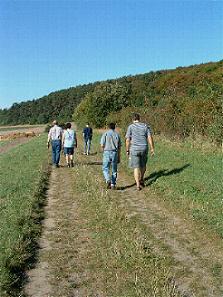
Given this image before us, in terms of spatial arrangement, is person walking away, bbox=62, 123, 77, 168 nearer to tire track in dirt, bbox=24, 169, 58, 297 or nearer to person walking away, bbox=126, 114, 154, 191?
person walking away, bbox=126, 114, 154, 191

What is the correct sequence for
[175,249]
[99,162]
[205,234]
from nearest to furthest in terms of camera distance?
[175,249]
[205,234]
[99,162]

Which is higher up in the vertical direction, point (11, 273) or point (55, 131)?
point (55, 131)

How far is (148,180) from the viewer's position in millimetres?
12859

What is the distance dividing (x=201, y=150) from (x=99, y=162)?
4.68 m

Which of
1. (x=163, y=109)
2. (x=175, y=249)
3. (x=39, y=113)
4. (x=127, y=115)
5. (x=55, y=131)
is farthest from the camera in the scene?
(x=39, y=113)

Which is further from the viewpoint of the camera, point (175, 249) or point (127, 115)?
point (127, 115)

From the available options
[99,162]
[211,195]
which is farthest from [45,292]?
[99,162]

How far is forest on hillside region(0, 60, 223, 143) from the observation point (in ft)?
73.3

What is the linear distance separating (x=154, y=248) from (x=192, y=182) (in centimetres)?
473

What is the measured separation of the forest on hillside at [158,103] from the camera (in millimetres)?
22328

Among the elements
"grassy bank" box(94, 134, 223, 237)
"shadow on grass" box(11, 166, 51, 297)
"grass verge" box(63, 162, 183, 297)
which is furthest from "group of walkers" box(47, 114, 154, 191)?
"grass verge" box(63, 162, 183, 297)

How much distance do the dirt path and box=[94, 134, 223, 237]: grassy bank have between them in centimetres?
33

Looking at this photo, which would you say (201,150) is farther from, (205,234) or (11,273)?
(11,273)

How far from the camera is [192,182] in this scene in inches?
436
